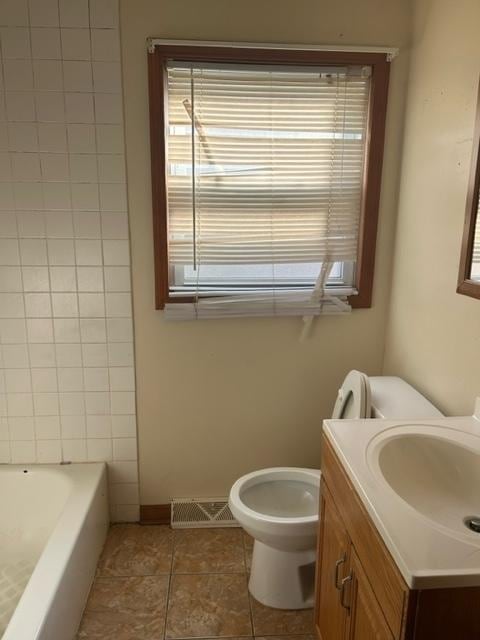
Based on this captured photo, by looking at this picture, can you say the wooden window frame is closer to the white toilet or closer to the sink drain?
the white toilet

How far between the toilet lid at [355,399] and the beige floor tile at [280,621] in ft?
2.50

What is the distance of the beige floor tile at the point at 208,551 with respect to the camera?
2.07 metres

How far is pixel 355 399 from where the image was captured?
5.87 ft

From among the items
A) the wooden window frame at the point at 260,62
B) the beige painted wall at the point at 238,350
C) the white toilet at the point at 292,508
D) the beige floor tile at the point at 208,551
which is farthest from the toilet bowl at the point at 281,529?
the wooden window frame at the point at 260,62

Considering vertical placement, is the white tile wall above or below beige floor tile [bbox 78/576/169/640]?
above

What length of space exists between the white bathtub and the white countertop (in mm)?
993

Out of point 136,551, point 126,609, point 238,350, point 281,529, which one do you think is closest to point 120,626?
point 126,609

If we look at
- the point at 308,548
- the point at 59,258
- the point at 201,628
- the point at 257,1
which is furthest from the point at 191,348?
the point at 257,1

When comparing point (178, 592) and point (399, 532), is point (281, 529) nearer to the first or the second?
point (178, 592)

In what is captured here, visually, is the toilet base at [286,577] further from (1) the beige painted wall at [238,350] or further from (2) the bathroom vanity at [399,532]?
(1) the beige painted wall at [238,350]

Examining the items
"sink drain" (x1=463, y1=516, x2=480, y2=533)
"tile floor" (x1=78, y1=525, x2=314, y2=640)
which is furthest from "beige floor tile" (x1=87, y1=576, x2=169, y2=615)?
"sink drain" (x1=463, y1=516, x2=480, y2=533)

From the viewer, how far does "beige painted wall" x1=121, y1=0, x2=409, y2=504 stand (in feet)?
6.32

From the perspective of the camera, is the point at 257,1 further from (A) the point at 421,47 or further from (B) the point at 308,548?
(B) the point at 308,548

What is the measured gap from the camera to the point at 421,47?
1878 mm
